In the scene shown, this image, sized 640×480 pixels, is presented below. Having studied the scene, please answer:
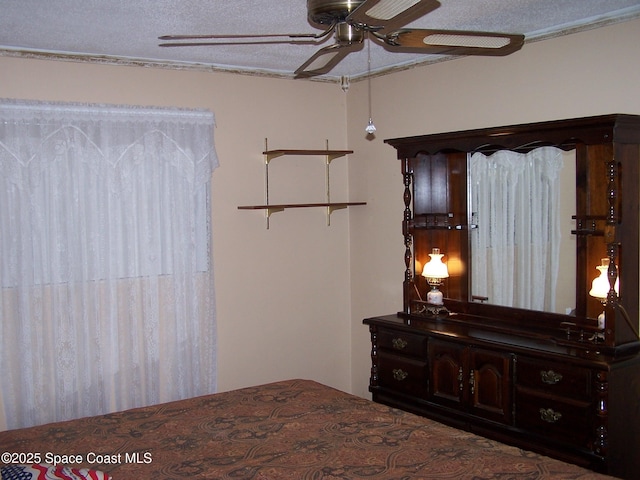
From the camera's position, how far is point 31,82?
3.73 metres

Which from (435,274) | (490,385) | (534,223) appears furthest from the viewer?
(435,274)

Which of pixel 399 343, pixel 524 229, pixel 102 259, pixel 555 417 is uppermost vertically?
pixel 524 229

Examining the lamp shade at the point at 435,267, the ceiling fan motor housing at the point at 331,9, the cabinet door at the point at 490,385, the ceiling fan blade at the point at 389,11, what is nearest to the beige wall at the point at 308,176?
the lamp shade at the point at 435,267

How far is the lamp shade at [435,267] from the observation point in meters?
4.03

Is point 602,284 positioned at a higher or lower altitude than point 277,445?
higher

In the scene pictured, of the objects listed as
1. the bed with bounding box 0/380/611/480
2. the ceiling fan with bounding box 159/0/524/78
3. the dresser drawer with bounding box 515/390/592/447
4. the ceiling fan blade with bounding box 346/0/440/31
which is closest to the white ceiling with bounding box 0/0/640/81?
the ceiling fan with bounding box 159/0/524/78

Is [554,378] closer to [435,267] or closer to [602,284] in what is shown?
[602,284]

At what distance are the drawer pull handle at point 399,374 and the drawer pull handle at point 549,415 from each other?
0.92 m

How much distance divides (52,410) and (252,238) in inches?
64.2

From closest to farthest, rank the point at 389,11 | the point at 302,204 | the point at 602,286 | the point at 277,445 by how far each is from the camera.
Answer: the point at 389,11 < the point at 277,445 < the point at 602,286 < the point at 302,204

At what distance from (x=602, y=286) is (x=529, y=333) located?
44 centimetres

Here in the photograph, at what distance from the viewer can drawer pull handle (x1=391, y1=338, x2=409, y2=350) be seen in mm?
3904

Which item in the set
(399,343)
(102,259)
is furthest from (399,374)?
(102,259)

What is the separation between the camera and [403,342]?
3.91 metres
